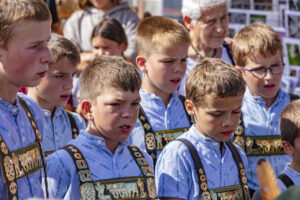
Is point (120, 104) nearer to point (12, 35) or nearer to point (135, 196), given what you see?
point (135, 196)

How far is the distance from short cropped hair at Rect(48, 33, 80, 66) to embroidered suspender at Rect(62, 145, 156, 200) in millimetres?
880

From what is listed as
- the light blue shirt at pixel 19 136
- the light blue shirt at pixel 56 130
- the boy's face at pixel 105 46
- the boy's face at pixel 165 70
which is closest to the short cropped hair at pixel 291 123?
the boy's face at pixel 165 70

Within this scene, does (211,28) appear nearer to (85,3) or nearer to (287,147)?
(287,147)

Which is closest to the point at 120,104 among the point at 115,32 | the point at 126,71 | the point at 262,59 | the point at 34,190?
the point at 126,71

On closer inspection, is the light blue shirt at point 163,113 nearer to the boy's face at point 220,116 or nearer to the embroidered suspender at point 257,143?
the embroidered suspender at point 257,143

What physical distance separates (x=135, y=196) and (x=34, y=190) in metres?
0.53

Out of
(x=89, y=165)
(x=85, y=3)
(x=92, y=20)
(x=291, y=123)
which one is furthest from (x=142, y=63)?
(x=85, y=3)

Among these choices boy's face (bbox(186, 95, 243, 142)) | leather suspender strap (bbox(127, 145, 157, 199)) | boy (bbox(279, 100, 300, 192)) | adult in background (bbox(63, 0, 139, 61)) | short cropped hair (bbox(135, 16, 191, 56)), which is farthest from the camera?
adult in background (bbox(63, 0, 139, 61))

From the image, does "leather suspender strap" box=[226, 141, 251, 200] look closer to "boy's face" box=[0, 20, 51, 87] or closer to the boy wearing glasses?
the boy wearing glasses

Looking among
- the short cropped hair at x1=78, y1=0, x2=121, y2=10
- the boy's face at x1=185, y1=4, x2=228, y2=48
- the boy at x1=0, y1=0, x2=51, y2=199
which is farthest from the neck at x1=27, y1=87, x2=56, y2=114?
the short cropped hair at x1=78, y1=0, x2=121, y2=10

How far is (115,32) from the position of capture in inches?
214

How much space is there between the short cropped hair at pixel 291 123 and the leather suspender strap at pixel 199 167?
689 mm

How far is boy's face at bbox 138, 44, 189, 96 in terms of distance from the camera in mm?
4090

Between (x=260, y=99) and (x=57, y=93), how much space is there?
1438 mm
